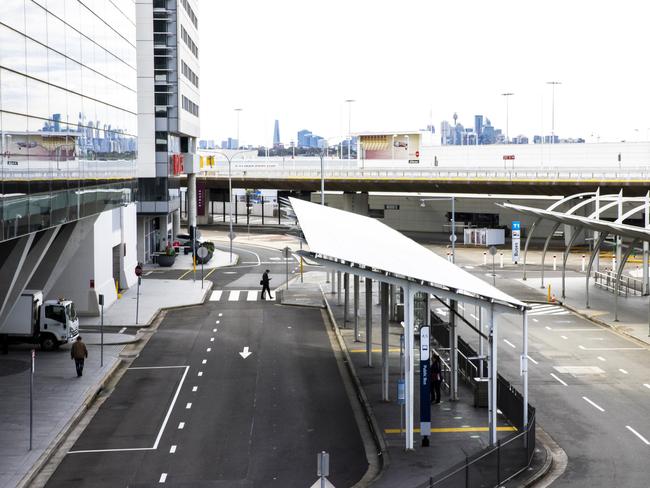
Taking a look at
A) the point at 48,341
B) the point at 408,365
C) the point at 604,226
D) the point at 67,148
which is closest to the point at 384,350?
the point at 408,365

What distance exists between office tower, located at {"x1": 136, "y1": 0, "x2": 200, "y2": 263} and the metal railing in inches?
1123

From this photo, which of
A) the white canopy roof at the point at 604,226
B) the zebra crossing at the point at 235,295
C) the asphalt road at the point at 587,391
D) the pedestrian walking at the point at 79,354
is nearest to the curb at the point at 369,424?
the asphalt road at the point at 587,391

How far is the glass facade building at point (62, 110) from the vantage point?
2348 centimetres

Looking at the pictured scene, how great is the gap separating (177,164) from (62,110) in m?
41.8

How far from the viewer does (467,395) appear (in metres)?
27.6

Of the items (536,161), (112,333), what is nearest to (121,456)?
(112,333)

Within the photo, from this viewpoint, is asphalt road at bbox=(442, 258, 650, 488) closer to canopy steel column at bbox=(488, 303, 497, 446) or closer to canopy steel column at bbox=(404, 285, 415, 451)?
canopy steel column at bbox=(488, 303, 497, 446)

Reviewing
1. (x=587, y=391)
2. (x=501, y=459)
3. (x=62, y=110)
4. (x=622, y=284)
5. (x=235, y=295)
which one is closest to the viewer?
(x=501, y=459)

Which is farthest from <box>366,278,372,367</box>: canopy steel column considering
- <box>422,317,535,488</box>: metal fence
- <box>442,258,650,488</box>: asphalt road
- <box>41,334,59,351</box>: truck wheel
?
<box>41,334,59,351</box>: truck wheel

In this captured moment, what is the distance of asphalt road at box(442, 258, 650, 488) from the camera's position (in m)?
21.1

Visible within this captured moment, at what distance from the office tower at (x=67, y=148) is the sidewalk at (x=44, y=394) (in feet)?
7.41

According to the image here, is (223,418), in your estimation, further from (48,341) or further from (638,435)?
(48,341)

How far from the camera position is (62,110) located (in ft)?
101

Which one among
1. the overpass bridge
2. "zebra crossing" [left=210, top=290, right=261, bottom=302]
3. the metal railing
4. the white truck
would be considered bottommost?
"zebra crossing" [left=210, top=290, right=261, bottom=302]
